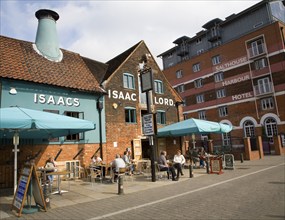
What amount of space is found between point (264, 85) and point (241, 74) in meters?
3.96

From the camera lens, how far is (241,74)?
35.2 metres

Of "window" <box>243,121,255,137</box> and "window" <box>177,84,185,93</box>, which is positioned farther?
"window" <box>177,84,185,93</box>

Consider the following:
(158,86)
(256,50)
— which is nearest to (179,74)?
(256,50)

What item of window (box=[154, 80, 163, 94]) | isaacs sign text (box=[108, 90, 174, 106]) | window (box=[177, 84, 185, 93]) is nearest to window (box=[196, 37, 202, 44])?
window (box=[177, 84, 185, 93])

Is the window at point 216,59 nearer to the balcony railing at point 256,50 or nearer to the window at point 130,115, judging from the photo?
the balcony railing at point 256,50

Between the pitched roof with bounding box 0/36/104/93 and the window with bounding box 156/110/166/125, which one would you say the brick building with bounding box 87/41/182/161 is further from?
the pitched roof with bounding box 0/36/104/93

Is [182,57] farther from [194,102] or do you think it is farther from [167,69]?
[194,102]

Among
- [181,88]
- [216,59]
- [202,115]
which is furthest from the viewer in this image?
[181,88]

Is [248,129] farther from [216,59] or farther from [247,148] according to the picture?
[247,148]

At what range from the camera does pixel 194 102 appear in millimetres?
42344

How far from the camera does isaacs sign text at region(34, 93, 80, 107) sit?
13.3 m

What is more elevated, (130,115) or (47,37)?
(47,37)

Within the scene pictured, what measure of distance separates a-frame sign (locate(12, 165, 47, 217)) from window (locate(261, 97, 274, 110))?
31.9 m

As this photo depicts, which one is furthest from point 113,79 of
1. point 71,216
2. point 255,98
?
point 255,98
